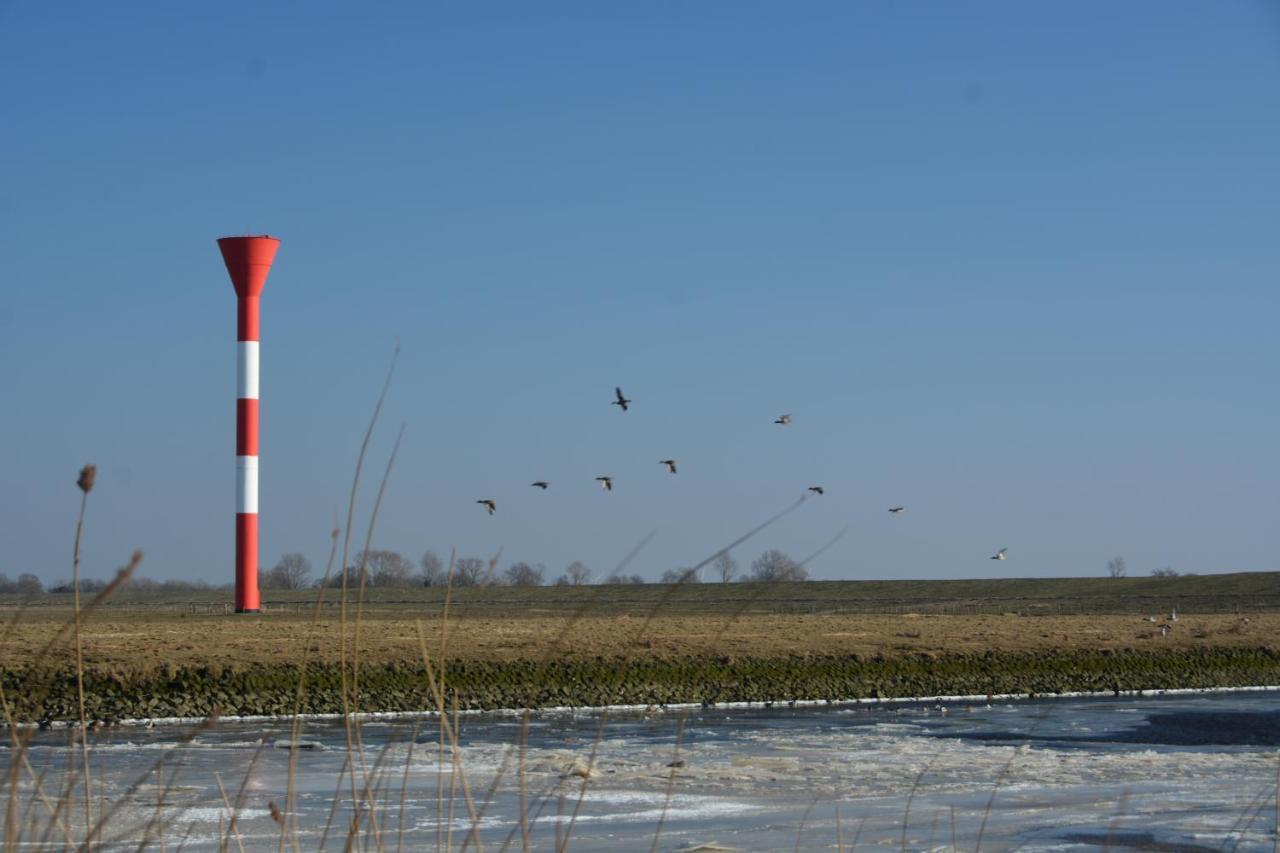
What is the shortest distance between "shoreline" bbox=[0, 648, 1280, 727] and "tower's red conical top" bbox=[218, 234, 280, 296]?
890 inches

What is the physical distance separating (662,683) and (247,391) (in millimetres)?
23917

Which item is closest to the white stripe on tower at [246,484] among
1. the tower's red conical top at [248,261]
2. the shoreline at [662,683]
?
the tower's red conical top at [248,261]

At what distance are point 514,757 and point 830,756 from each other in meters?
3.89

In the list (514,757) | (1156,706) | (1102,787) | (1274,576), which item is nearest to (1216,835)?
(1102,787)

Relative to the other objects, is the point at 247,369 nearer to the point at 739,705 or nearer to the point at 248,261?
the point at 248,261

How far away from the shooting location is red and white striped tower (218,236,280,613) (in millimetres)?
49062

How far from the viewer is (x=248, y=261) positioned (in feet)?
169

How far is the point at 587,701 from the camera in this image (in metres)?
28.3

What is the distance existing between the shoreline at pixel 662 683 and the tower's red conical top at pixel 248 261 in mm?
22608

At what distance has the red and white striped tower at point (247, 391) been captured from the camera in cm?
4906

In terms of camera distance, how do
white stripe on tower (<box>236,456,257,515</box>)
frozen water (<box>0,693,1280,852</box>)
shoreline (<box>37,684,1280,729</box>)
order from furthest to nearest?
white stripe on tower (<box>236,456,257,515</box>) → shoreline (<box>37,684,1280,729</box>) → frozen water (<box>0,693,1280,852</box>)

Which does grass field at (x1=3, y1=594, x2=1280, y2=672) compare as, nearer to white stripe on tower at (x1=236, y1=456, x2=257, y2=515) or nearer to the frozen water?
white stripe on tower at (x1=236, y1=456, x2=257, y2=515)

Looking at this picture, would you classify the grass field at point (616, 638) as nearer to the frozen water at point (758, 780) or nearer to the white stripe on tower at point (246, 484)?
the white stripe on tower at point (246, 484)

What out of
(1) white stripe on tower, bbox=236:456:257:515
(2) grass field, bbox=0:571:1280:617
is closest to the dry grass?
(1) white stripe on tower, bbox=236:456:257:515
